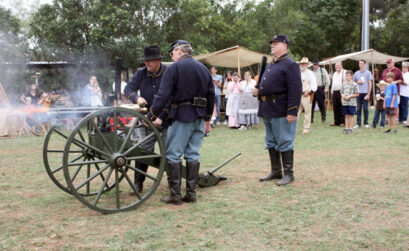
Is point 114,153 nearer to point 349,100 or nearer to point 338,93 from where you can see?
point 349,100

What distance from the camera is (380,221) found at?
12.1ft

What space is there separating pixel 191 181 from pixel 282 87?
1.75 metres

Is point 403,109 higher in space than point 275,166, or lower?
higher

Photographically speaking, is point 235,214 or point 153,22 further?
point 153,22

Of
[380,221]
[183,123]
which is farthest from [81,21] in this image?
[380,221]

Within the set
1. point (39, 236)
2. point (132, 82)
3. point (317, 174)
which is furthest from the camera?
point (317, 174)

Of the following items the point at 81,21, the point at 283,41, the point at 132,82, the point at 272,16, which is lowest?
the point at 132,82

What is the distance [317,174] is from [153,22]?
12537mm

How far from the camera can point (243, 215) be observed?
3910mm

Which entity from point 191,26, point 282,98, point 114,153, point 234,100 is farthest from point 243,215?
point 191,26

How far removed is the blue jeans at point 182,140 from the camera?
4398 mm

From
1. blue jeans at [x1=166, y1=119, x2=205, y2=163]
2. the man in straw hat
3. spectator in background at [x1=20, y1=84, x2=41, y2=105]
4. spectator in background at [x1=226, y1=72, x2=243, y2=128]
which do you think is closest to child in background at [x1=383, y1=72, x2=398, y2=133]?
the man in straw hat

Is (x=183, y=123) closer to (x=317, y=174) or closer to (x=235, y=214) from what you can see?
(x=235, y=214)

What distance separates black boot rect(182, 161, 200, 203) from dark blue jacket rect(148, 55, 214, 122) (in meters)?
0.55
